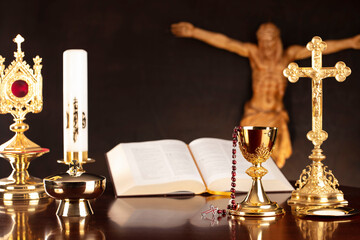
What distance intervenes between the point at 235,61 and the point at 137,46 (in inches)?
35.6

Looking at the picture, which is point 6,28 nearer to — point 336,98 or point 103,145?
point 103,145

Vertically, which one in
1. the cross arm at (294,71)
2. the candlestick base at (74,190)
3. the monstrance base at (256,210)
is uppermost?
the cross arm at (294,71)

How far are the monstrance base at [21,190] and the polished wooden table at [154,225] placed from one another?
59 millimetres

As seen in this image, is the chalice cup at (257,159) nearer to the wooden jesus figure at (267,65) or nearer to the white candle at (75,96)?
the white candle at (75,96)

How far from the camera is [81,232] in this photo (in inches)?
50.1

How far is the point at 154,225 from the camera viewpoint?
1.36 meters

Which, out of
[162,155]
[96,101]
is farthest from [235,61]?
[162,155]

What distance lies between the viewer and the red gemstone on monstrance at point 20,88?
1849 millimetres

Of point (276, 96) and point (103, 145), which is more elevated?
point (276, 96)

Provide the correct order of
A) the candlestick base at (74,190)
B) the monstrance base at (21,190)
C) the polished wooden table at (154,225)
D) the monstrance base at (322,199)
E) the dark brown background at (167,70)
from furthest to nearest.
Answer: the dark brown background at (167,70)
the monstrance base at (21,190)
the monstrance base at (322,199)
the candlestick base at (74,190)
the polished wooden table at (154,225)

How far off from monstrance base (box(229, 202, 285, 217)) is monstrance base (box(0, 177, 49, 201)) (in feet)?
2.02

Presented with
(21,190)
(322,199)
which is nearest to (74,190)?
(21,190)

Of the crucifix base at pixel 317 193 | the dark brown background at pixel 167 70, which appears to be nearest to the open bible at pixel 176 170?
the crucifix base at pixel 317 193

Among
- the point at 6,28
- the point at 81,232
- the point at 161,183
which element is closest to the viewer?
the point at 81,232
